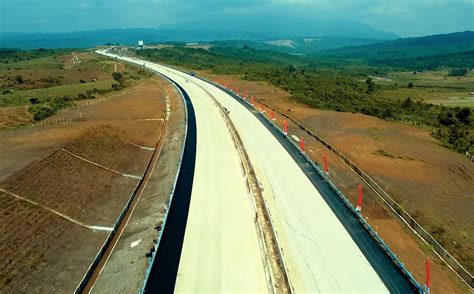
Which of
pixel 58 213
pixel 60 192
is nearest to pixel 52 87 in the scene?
pixel 60 192

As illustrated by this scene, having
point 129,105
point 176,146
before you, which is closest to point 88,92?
point 129,105

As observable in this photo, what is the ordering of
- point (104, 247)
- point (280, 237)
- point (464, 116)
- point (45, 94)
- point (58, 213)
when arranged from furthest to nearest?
point (45, 94) → point (464, 116) → point (58, 213) → point (104, 247) → point (280, 237)

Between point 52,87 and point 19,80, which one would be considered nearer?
point 52,87

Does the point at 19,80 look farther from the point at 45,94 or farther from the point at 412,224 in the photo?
the point at 412,224

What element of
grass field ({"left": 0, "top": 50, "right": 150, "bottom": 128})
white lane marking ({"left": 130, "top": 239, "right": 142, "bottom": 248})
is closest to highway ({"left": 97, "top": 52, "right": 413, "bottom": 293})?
white lane marking ({"left": 130, "top": 239, "right": 142, "bottom": 248})

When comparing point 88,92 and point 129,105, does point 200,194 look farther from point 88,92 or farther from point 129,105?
point 88,92

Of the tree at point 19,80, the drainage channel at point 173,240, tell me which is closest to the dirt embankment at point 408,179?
the drainage channel at point 173,240

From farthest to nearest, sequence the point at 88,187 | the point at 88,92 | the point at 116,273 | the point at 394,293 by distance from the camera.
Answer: the point at 88,92 → the point at 88,187 → the point at 116,273 → the point at 394,293
